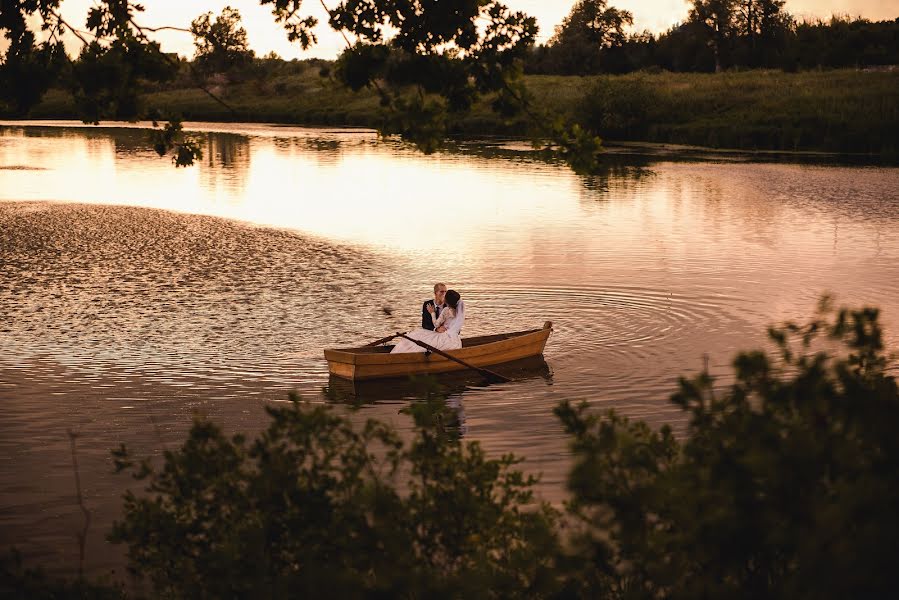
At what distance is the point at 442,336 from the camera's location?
16.4 metres

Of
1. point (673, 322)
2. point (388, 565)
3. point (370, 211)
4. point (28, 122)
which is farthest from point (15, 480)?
point (28, 122)

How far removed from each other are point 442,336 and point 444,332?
0.08m

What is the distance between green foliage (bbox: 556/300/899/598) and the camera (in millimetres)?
4180

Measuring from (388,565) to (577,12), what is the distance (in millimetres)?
127139

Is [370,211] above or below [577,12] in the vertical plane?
below

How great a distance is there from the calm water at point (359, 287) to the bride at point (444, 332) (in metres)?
0.61

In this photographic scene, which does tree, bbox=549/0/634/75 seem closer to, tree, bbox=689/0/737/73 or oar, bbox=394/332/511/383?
tree, bbox=689/0/737/73

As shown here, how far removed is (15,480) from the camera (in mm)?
11961

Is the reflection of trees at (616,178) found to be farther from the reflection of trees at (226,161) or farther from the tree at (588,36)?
the tree at (588,36)

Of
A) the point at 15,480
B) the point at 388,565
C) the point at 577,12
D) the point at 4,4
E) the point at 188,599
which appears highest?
the point at 577,12

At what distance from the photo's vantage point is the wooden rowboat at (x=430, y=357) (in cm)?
1562

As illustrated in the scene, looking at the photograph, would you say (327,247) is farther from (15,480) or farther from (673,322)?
(15,480)

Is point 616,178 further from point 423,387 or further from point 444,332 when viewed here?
point 423,387

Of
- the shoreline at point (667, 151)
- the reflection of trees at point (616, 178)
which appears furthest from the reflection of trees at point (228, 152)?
the reflection of trees at point (616, 178)
